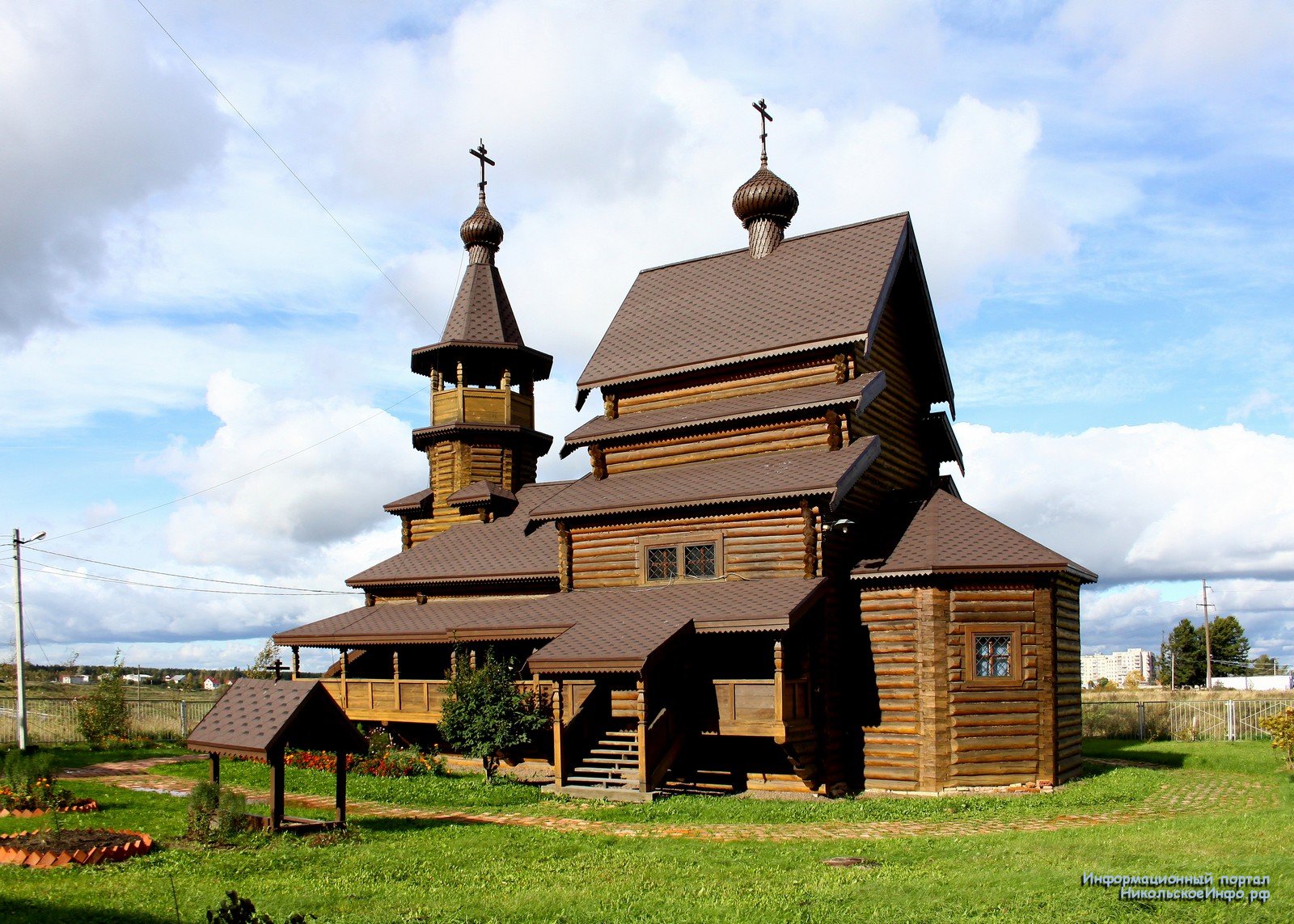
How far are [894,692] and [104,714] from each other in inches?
914

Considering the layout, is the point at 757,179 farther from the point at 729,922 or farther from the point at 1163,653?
the point at 1163,653

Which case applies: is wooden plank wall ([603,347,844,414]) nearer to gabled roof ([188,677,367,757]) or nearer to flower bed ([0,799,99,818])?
gabled roof ([188,677,367,757])

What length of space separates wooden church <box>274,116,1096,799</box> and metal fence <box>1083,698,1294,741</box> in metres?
12.0

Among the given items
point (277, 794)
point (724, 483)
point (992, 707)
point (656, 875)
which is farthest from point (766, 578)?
point (277, 794)

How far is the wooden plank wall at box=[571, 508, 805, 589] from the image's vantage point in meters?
20.3

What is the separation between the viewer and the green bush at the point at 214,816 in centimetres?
1391

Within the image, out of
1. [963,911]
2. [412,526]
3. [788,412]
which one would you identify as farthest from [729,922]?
[412,526]

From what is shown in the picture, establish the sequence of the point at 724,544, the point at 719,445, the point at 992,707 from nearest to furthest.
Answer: the point at 992,707 → the point at 724,544 → the point at 719,445

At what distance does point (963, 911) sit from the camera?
1034 centimetres

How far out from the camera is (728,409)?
74.6 ft

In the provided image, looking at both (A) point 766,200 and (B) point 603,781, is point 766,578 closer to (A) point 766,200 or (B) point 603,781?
(B) point 603,781

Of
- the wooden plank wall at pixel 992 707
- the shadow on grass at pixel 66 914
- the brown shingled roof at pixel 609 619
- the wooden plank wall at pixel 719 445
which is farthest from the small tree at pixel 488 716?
the shadow on grass at pixel 66 914

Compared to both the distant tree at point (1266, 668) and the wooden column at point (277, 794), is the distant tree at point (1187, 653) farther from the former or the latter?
the wooden column at point (277, 794)

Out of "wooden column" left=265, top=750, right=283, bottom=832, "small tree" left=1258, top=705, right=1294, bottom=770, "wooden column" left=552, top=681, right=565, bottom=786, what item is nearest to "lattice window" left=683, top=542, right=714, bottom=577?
"wooden column" left=552, top=681, right=565, bottom=786
